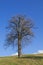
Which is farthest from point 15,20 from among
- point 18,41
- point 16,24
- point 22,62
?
point 22,62

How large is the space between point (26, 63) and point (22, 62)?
2.59 ft

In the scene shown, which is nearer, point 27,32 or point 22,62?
point 22,62

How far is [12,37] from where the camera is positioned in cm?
5459

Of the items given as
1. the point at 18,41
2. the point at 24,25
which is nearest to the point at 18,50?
the point at 18,41

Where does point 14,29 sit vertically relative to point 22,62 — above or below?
above

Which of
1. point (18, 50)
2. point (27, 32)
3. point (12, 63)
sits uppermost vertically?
point (27, 32)

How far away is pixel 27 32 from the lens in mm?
54156

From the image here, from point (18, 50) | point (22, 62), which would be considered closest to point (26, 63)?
point (22, 62)

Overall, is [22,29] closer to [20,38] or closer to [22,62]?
[20,38]

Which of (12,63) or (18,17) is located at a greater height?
(18,17)

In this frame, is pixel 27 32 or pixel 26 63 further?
pixel 27 32

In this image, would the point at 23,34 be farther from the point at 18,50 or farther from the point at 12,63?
the point at 12,63

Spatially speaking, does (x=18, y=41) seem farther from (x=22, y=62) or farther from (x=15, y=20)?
(x=22, y=62)

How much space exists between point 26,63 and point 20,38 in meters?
11.6
